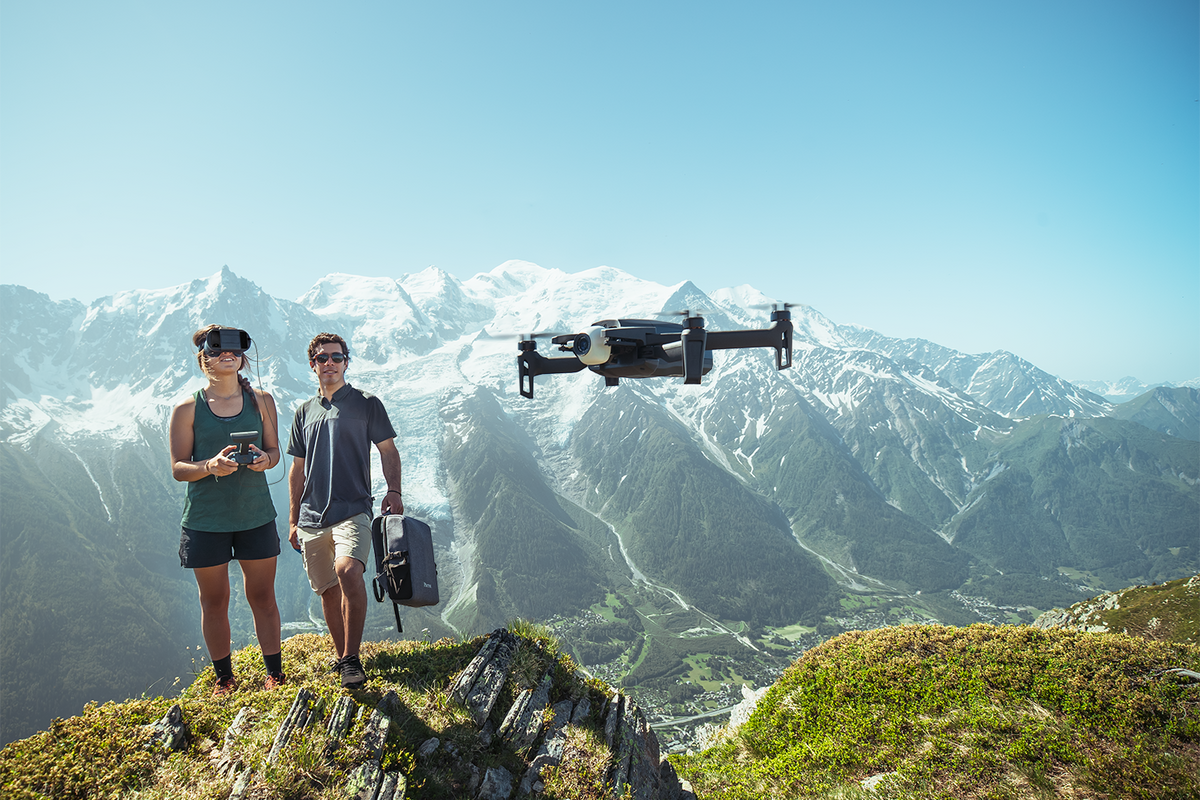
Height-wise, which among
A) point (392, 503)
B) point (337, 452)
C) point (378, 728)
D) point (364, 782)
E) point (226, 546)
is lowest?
point (364, 782)

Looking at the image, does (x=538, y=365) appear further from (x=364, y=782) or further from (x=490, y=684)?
(x=364, y=782)

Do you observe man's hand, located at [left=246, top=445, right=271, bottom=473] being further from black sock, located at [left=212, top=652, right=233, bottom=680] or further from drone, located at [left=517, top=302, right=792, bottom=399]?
drone, located at [left=517, top=302, right=792, bottom=399]

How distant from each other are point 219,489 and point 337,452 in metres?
1.59

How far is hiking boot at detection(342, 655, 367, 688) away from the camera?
8.33m

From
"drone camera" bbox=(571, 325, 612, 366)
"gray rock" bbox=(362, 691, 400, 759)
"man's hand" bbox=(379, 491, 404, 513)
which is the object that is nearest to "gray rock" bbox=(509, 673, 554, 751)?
"gray rock" bbox=(362, 691, 400, 759)

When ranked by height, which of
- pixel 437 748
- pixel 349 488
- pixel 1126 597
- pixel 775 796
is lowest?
pixel 1126 597

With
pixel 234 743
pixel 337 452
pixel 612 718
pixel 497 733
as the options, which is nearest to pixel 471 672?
pixel 497 733

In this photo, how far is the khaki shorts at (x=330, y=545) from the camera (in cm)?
807

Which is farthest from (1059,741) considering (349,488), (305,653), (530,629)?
(305,653)

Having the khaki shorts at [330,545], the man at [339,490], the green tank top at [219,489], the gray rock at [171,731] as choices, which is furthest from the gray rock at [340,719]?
the green tank top at [219,489]

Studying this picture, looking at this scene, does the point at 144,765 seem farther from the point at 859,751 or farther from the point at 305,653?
the point at 859,751

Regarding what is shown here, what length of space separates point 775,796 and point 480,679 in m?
6.39

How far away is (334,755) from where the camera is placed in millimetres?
6938

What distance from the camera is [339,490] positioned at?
8102 millimetres
